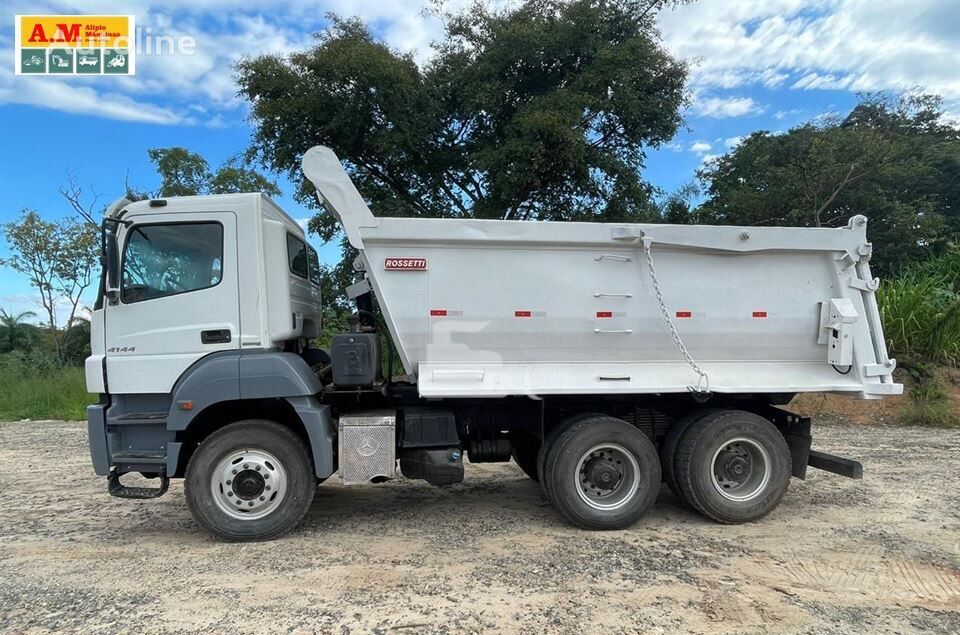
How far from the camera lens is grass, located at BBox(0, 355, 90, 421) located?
1162cm

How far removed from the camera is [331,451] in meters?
4.67

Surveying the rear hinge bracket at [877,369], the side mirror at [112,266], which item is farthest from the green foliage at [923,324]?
the side mirror at [112,266]

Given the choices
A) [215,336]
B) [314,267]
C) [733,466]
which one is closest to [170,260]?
[215,336]

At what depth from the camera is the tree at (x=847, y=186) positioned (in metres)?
13.8

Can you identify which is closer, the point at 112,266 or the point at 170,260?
the point at 112,266

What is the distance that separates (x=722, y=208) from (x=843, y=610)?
14.4 metres

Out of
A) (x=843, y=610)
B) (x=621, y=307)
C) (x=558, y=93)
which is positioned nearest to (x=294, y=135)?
(x=558, y=93)

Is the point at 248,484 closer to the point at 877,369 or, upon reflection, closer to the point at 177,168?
the point at 877,369

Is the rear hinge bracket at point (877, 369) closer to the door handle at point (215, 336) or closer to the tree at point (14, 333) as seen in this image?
the door handle at point (215, 336)

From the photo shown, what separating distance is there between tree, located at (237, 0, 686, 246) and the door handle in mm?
7534

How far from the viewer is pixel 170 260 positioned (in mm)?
4652

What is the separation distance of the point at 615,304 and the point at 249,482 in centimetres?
318

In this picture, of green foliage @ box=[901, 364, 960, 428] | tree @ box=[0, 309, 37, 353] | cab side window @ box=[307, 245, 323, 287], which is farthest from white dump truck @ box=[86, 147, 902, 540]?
tree @ box=[0, 309, 37, 353]

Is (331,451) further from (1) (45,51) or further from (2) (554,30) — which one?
(2) (554,30)
